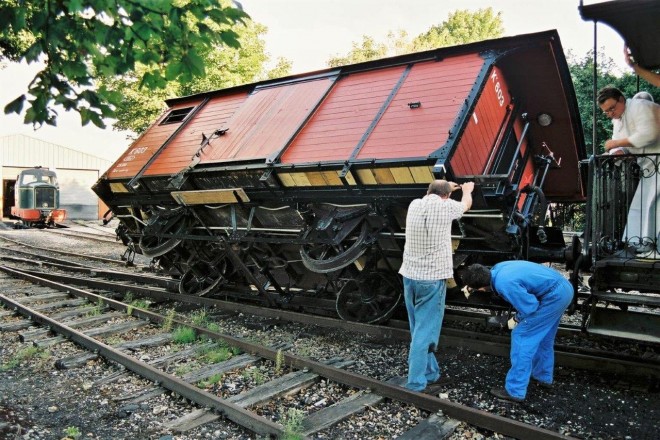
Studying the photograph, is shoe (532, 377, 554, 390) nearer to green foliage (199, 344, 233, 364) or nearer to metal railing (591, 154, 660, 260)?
metal railing (591, 154, 660, 260)

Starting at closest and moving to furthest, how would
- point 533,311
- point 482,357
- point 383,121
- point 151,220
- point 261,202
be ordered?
point 533,311 < point 482,357 < point 383,121 < point 261,202 < point 151,220

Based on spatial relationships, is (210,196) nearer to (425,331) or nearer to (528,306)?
(425,331)

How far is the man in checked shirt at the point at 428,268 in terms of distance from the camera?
4223 mm

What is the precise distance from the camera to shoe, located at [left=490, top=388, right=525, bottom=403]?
4.00 meters

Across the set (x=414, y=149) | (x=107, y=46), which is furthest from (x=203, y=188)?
(x=107, y=46)

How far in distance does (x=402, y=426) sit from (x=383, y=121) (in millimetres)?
3409

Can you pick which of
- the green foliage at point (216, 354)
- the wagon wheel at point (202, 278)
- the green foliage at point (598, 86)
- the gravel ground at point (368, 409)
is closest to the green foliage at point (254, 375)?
the gravel ground at point (368, 409)

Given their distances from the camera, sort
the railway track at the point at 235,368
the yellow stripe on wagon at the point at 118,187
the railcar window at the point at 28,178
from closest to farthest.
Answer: the railway track at the point at 235,368 → the yellow stripe on wagon at the point at 118,187 → the railcar window at the point at 28,178

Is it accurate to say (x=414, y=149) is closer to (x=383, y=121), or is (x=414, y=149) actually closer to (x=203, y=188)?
(x=383, y=121)

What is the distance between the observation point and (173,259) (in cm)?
880

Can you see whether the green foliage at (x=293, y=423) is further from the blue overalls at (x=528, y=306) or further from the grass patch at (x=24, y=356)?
the grass patch at (x=24, y=356)

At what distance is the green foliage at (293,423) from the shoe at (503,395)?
1629mm

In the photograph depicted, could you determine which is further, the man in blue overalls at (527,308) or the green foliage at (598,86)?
the green foliage at (598,86)

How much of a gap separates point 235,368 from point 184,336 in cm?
125
